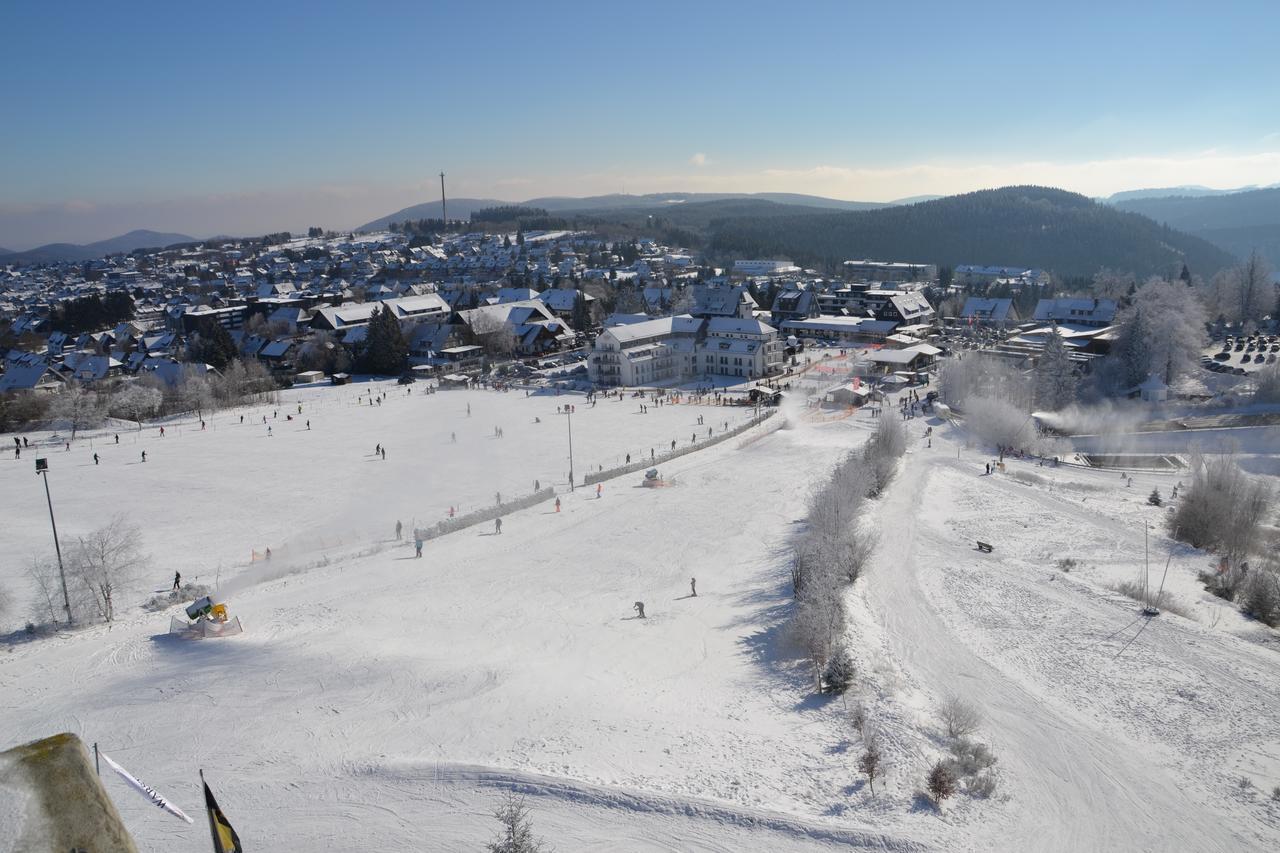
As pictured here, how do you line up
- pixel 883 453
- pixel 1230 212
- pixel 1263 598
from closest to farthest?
pixel 1263 598
pixel 883 453
pixel 1230 212

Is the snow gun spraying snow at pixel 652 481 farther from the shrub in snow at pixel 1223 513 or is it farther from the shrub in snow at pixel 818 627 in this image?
the shrub in snow at pixel 1223 513

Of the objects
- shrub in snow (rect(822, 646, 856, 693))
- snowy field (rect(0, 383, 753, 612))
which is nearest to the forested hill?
snowy field (rect(0, 383, 753, 612))

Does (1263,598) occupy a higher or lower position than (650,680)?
lower

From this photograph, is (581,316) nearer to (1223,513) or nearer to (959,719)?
(1223,513)

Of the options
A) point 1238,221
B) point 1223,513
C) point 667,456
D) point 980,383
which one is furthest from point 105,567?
point 1238,221

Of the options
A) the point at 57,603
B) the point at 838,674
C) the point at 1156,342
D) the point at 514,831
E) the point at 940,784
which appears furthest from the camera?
the point at 1156,342

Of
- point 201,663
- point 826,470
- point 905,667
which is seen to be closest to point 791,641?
point 905,667

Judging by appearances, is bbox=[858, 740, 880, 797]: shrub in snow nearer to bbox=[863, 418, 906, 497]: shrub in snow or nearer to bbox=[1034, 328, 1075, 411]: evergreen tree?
bbox=[863, 418, 906, 497]: shrub in snow
